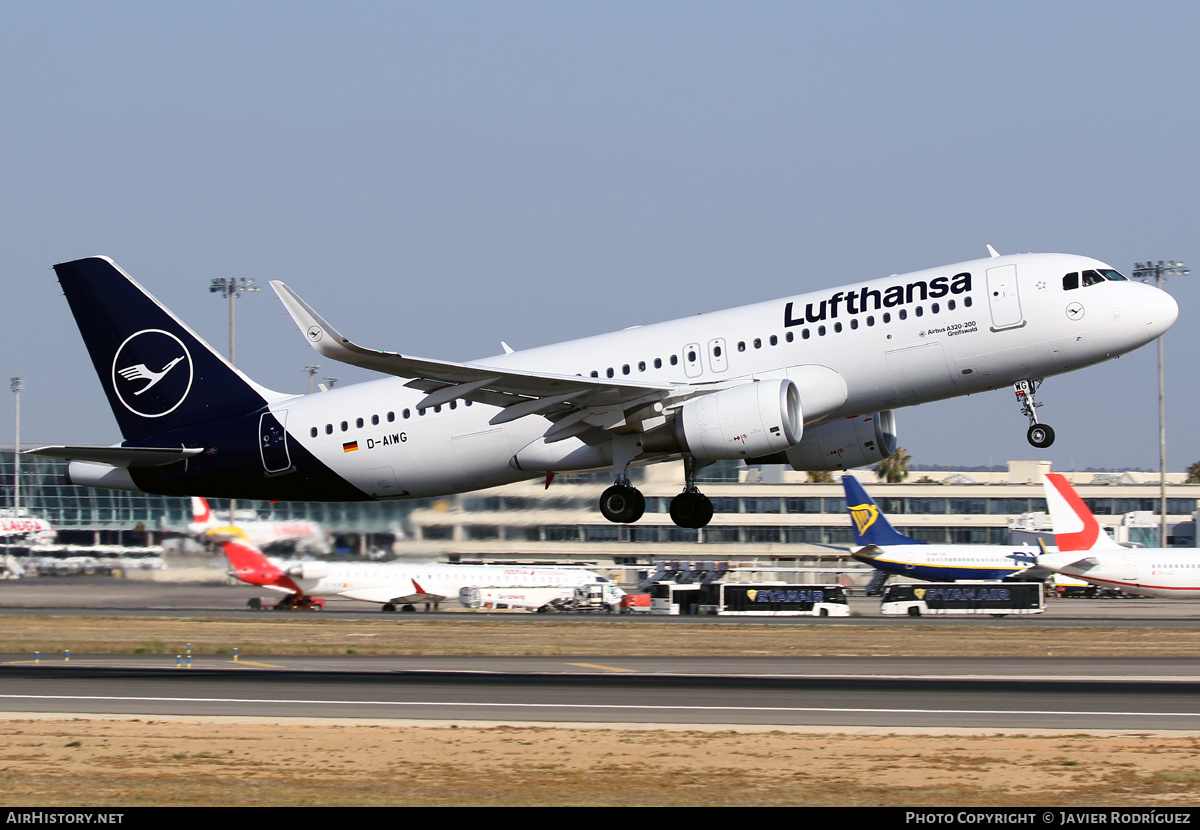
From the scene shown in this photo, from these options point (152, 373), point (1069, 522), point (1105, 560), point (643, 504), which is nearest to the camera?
point (643, 504)

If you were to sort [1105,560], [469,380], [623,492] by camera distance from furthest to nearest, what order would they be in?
[1105,560] < [623,492] < [469,380]

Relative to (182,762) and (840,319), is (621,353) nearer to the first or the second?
(840,319)

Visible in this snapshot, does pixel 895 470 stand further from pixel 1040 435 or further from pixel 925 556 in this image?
pixel 1040 435

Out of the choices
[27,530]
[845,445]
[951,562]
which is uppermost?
[845,445]

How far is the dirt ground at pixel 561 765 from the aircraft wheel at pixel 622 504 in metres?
7.74

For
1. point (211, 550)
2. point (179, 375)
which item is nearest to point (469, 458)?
point (179, 375)

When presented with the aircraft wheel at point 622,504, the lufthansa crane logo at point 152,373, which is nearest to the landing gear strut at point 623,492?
the aircraft wheel at point 622,504

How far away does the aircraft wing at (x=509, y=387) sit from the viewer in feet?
86.4

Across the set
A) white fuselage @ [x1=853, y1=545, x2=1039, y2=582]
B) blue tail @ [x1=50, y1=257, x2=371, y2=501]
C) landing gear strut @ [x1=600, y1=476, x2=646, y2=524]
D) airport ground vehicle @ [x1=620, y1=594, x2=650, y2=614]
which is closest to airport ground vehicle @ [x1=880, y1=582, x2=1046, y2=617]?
white fuselage @ [x1=853, y1=545, x2=1039, y2=582]

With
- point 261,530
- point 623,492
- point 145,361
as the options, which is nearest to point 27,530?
point 261,530

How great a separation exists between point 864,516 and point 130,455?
150 feet

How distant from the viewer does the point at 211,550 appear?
54000 millimetres

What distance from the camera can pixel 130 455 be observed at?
107 ft

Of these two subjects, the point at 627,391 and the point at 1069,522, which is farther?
the point at 1069,522
